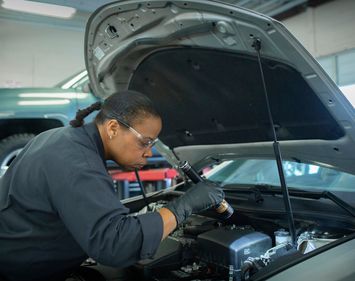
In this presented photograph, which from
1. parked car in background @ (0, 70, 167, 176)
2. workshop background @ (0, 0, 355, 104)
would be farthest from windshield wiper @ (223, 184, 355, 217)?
workshop background @ (0, 0, 355, 104)

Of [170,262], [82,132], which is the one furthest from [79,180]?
[170,262]

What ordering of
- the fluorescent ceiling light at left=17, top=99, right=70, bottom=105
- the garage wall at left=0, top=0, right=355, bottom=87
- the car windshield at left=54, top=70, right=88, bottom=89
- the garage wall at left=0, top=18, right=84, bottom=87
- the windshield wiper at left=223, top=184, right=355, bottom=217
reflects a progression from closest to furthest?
the windshield wiper at left=223, top=184, right=355, bottom=217 < the fluorescent ceiling light at left=17, top=99, right=70, bottom=105 < the car windshield at left=54, top=70, right=88, bottom=89 < the garage wall at left=0, top=0, right=355, bottom=87 < the garage wall at left=0, top=18, right=84, bottom=87

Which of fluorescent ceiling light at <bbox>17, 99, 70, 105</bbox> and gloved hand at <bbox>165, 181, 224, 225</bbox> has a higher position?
fluorescent ceiling light at <bbox>17, 99, 70, 105</bbox>

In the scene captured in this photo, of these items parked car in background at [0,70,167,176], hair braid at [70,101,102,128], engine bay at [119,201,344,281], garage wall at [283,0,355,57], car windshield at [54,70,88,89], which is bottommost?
engine bay at [119,201,344,281]

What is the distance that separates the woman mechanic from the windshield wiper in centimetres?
58

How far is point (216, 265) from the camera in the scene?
159 cm

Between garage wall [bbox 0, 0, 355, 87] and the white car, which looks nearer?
the white car

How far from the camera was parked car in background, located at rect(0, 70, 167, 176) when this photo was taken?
402 cm

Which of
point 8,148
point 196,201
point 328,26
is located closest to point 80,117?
point 196,201

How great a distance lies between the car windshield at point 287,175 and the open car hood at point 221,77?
0.24 meters

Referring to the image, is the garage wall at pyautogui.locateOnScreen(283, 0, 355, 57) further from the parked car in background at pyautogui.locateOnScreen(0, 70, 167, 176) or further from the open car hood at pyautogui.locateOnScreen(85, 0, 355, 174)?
the open car hood at pyautogui.locateOnScreen(85, 0, 355, 174)

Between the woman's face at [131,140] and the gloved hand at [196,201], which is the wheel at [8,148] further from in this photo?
the gloved hand at [196,201]

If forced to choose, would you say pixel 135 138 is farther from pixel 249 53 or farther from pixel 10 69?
pixel 10 69

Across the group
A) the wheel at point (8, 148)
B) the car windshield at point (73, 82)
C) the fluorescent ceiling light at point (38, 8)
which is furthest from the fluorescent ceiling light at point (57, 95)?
Result: the fluorescent ceiling light at point (38, 8)
